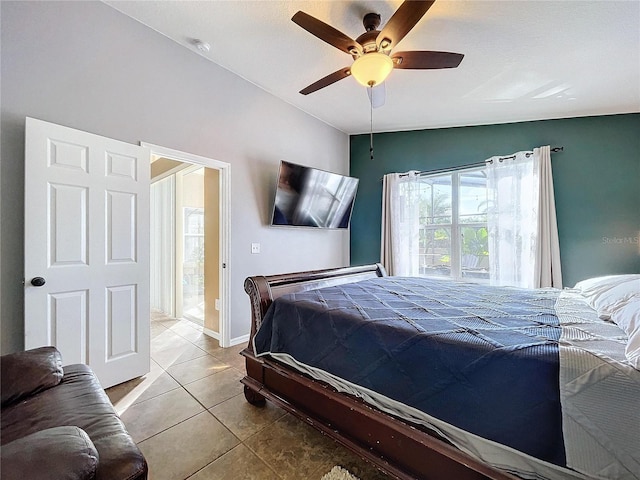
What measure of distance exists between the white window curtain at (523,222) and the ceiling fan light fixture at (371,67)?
2.39 m

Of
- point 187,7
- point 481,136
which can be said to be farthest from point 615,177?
point 187,7

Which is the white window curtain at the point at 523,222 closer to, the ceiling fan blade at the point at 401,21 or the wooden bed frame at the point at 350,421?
the ceiling fan blade at the point at 401,21

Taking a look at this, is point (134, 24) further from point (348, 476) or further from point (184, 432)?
point (348, 476)

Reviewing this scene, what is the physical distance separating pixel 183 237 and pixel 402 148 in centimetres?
366

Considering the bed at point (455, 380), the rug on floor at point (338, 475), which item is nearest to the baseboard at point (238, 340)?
the bed at point (455, 380)

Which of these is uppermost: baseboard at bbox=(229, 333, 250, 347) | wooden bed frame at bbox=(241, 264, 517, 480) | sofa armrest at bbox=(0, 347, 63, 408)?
sofa armrest at bbox=(0, 347, 63, 408)

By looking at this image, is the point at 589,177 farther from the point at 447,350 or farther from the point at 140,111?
the point at 140,111

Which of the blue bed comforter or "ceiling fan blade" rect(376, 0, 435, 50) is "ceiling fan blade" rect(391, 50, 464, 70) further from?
the blue bed comforter

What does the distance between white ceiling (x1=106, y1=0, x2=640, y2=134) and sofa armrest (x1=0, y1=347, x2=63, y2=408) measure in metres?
2.43

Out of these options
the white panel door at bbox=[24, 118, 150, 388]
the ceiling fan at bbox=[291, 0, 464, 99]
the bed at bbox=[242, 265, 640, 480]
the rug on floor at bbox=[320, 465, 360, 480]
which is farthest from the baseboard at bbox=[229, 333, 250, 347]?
the ceiling fan at bbox=[291, 0, 464, 99]

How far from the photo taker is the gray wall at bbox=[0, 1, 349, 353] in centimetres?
180

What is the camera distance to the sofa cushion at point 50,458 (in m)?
0.60

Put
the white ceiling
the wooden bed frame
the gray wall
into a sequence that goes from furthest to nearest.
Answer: the white ceiling < the gray wall < the wooden bed frame

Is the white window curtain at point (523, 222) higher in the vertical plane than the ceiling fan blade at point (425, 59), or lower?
lower
